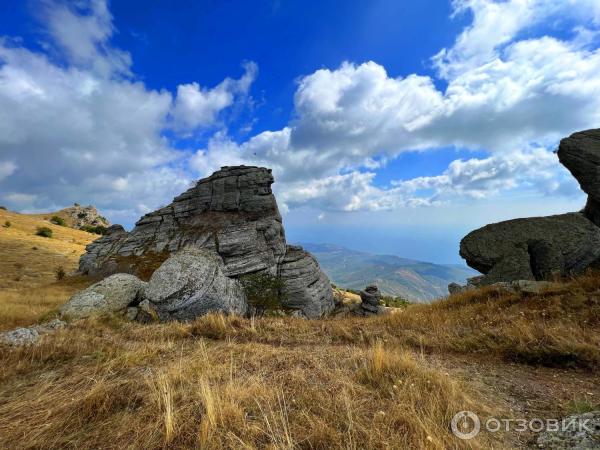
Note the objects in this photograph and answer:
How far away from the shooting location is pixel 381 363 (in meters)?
6.28

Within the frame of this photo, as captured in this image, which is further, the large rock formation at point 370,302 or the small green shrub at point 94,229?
the small green shrub at point 94,229

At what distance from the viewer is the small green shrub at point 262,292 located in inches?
1118

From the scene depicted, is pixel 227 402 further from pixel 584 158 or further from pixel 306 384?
pixel 584 158

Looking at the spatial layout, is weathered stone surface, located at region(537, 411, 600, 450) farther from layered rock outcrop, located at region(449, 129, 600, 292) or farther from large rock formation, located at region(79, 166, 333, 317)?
large rock formation, located at region(79, 166, 333, 317)

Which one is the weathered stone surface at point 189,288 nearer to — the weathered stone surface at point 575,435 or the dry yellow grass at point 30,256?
the weathered stone surface at point 575,435

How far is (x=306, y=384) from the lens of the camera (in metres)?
5.80

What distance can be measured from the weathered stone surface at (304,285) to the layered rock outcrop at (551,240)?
18.5m

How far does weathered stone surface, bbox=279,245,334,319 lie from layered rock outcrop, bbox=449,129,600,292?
18.5 meters

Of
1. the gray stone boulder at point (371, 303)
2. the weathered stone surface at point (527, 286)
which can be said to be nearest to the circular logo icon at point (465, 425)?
the weathered stone surface at point (527, 286)

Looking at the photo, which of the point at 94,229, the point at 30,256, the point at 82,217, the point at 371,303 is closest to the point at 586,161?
the point at 371,303

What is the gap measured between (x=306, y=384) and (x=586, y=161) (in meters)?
20.4

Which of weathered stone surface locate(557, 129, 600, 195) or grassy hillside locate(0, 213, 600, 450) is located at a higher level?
weathered stone surface locate(557, 129, 600, 195)

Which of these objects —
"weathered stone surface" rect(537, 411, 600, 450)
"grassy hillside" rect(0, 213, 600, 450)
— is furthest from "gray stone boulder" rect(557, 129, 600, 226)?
"weathered stone surface" rect(537, 411, 600, 450)

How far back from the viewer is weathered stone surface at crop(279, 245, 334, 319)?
1334 inches
